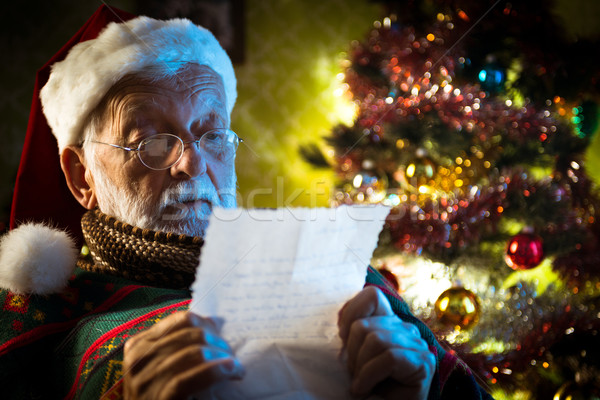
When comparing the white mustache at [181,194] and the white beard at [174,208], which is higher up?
the white mustache at [181,194]

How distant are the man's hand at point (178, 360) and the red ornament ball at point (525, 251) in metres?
1.33

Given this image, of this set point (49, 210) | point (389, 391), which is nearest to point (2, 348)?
point (49, 210)

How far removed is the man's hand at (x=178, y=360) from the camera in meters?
0.52

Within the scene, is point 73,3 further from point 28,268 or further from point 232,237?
point 232,237

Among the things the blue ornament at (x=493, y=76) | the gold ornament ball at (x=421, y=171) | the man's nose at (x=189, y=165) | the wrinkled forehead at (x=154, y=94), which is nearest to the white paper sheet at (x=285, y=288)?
the man's nose at (x=189, y=165)

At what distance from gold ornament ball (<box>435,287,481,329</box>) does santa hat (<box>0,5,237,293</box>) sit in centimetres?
94

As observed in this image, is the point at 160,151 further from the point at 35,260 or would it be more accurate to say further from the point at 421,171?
the point at 421,171

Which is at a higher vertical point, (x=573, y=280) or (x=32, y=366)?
(x=32, y=366)

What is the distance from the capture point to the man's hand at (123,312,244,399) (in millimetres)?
520

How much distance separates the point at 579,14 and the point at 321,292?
2.36 m

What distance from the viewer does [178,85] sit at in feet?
3.59

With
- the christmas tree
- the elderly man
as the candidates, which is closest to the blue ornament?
the christmas tree

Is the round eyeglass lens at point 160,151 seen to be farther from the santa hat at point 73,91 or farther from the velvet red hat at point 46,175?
the velvet red hat at point 46,175

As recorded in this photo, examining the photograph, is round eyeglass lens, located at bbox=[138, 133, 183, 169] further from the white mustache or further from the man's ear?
the man's ear
